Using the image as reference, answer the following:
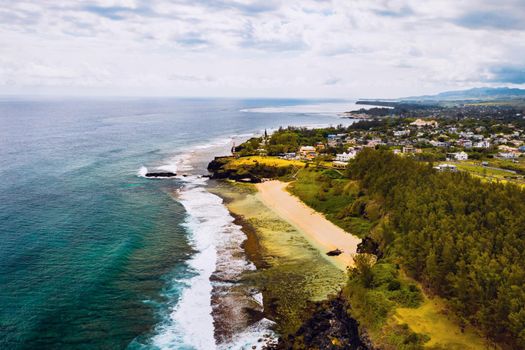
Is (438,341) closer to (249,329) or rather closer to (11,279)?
(249,329)

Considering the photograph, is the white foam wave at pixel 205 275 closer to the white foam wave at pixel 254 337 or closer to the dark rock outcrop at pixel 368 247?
the white foam wave at pixel 254 337

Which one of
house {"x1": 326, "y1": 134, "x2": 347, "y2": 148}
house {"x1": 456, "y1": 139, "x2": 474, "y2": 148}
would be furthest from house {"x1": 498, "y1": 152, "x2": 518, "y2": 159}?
house {"x1": 326, "y1": 134, "x2": 347, "y2": 148}

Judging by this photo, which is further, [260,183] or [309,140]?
[309,140]

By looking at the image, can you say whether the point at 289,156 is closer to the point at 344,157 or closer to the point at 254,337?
the point at 344,157

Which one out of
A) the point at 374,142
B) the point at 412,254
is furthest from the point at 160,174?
the point at 374,142

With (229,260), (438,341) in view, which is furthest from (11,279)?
(438,341)

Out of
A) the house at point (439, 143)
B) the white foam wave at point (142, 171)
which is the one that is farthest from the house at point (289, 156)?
the house at point (439, 143)
